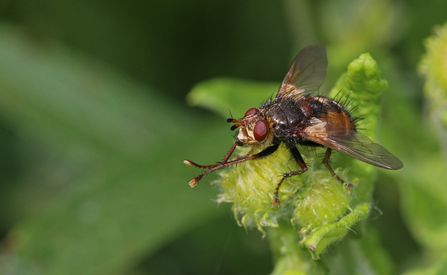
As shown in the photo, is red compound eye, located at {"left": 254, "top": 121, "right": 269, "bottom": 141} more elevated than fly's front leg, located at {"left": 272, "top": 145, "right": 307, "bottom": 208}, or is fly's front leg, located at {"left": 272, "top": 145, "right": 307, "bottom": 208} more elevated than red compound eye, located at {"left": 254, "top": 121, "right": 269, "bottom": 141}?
red compound eye, located at {"left": 254, "top": 121, "right": 269, "bottom": 141}

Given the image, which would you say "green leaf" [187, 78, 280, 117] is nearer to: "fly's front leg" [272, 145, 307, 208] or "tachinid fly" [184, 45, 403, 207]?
"tachinid fly" [184, 45, 403, 207]

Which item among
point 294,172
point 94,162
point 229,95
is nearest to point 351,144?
point 294,172

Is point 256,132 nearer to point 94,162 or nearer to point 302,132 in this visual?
point 302,132

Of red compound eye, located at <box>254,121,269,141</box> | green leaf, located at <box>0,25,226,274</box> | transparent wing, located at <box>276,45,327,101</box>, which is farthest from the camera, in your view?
green leaf, located at <box>0,25,226,274</box>

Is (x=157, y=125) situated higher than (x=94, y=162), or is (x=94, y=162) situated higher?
(x=157, y=125)

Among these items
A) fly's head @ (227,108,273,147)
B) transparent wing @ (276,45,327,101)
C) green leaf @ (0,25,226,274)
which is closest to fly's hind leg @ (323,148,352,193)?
fly's head @ (227,108,273,147)

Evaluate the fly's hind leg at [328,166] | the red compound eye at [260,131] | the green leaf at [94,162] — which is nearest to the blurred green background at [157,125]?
the green leaf at [94,162]

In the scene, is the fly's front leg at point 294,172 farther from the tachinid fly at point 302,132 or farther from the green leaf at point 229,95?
the green leaf at point 229,95
